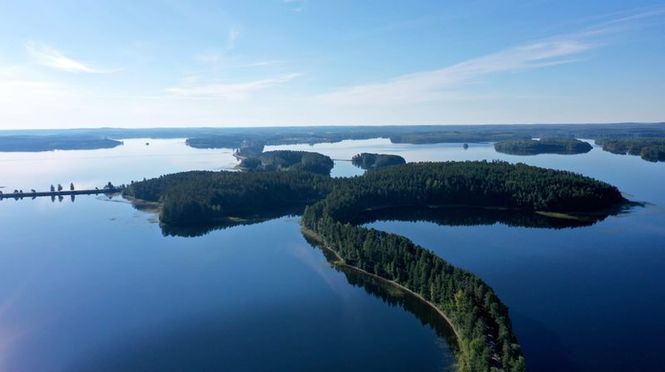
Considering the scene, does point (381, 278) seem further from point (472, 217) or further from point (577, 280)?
point (472, 217)

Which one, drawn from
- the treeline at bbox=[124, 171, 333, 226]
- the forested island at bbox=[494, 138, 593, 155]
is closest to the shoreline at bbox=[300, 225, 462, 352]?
the treeline at bbox=[124, 171, 333, 226]

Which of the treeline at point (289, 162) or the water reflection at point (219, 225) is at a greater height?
the treeline at point (289, 162)

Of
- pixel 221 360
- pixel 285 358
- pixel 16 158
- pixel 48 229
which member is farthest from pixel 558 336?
pixel 16 158

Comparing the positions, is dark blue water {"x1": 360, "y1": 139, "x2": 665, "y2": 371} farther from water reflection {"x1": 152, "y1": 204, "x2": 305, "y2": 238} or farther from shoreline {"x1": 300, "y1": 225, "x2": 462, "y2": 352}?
water reflection {"x1": 152, "y1": 204, "x2": 305, "y2": 238}

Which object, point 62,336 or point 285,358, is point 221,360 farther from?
point 62,336

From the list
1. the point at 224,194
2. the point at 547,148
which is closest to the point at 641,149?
the point at 547,148

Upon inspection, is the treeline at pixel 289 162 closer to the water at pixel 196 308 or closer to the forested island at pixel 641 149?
the water at pixel 196 308

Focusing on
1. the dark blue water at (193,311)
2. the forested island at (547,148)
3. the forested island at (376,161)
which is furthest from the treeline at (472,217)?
the forested island at (547,148)
